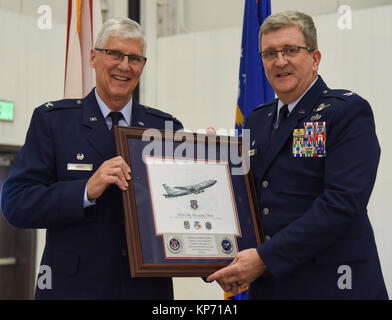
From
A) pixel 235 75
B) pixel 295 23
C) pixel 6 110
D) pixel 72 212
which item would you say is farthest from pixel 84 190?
pixel 235 75

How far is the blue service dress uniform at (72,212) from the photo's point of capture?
2.22 metres

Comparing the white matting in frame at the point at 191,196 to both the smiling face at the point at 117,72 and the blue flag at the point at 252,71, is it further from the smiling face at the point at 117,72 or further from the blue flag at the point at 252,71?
the blue flag at the point at 252,71

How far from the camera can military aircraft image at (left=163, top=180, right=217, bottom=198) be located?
7.67 feet

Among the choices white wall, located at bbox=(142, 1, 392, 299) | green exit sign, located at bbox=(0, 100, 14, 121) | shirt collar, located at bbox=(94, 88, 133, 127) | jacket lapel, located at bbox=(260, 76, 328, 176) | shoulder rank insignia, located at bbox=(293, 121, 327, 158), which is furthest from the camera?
green exit sign, located at bbox=(0, 100, 14, 121)

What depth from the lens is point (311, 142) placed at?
89.7 inches

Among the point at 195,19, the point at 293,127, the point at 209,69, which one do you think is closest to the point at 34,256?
the point at 209,69

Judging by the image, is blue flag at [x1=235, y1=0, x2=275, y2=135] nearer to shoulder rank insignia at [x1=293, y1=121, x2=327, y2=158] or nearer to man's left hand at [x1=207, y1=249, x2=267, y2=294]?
shoulder rank insignia at [x1=293, y1=121, x2=327, y2=158]

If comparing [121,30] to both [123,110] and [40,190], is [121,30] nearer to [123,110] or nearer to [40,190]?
[123,110]

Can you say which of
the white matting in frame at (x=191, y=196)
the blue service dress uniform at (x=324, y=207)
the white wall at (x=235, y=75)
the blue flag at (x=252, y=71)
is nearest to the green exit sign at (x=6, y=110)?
the white wall at (x=235, y=75)

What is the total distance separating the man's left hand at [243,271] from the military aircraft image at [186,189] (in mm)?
A: 362

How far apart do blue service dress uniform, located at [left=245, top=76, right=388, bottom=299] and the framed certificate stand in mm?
139

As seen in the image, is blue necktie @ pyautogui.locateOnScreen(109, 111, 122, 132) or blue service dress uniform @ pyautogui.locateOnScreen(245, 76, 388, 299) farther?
blue necktie @ pyautogui.locateOnScreen(109, 111, 122, 132)

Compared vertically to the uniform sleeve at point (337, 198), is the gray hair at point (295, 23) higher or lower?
higher

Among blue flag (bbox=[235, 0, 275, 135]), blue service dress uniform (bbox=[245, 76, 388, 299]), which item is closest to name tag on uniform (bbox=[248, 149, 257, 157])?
blue service dress uniform (bbox=[245, 76, 388, 299])
